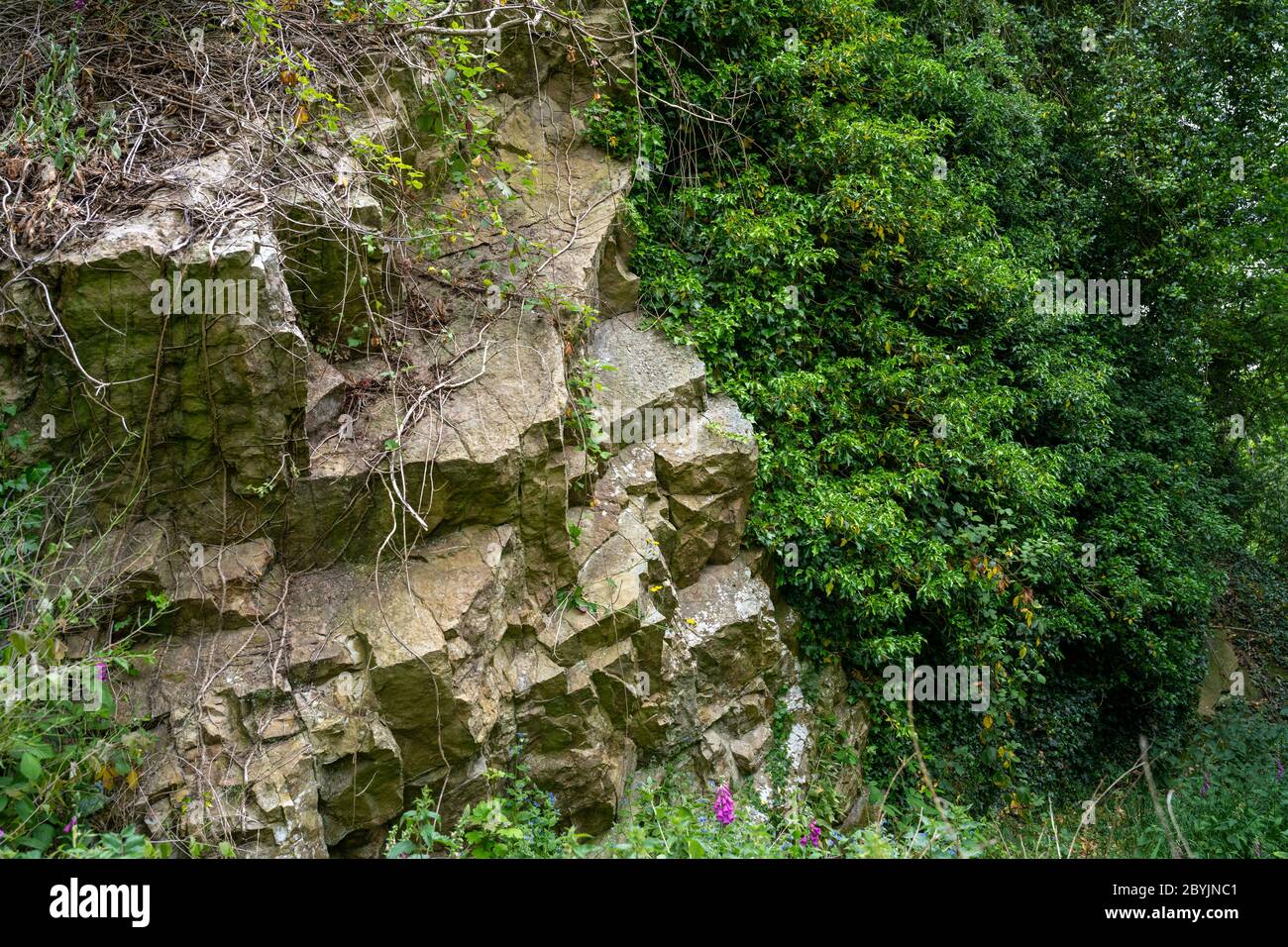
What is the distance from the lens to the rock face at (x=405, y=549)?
373 cm

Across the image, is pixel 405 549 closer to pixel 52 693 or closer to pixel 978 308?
pixel 52 693

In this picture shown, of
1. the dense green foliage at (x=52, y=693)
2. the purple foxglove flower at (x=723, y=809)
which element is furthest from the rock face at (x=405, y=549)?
the purple foxglove flower at (x=723, y=809)

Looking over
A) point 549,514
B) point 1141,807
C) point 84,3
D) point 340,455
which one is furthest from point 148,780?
point 1141,807

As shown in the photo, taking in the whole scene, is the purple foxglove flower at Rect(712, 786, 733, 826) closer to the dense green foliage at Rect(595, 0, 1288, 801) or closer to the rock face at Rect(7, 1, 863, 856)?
the rock face at Rect(7, 1, 863, 856)

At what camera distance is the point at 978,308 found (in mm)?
7203

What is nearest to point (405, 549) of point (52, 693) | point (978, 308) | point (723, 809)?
point (52, 693)

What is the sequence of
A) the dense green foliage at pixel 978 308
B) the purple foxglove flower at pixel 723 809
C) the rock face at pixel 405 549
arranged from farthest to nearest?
1. the dense green foliage at pixel 978 308
2. the purple foxglove flower at pixel 723 809
3. the rock face at pixel 405 549

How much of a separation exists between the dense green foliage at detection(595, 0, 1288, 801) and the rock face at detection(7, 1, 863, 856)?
847 mm

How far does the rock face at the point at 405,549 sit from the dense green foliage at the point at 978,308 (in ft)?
2.78

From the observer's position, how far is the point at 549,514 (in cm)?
469

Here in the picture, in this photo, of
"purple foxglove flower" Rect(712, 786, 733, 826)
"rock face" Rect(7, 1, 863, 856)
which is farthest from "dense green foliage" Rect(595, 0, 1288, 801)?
"purple foxglove flower" Rect(712, 786, 733, 826)

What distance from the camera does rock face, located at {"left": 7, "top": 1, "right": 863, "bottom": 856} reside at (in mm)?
3734

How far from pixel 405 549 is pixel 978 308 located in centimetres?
546

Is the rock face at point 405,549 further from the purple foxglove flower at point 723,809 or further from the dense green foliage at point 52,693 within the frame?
the purple foxglove flower at point 723,809
